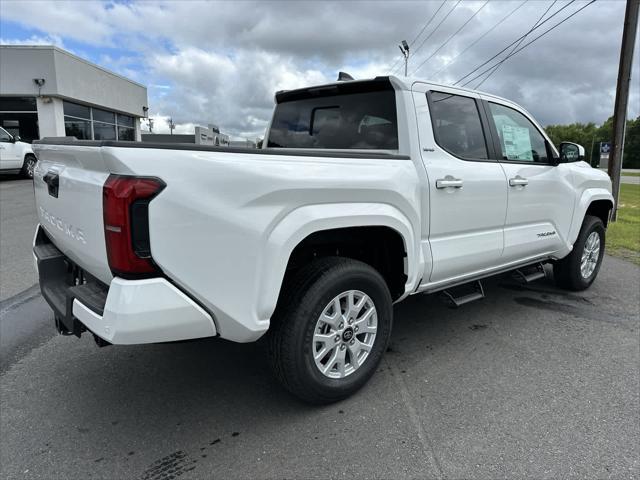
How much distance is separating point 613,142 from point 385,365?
1076cm

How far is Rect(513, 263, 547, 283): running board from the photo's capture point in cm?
447

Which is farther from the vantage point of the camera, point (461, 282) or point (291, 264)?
point (461, 282)

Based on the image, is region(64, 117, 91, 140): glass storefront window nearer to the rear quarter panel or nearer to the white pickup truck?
the white pickup truck

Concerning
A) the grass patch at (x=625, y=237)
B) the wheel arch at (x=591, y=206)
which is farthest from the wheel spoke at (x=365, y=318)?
the grass patch at (x=625, y=237)

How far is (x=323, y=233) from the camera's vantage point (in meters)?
2.70

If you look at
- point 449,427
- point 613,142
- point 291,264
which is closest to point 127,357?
point 291,264

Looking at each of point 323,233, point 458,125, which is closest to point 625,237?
point 458,125

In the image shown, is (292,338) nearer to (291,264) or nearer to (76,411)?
(291,264)

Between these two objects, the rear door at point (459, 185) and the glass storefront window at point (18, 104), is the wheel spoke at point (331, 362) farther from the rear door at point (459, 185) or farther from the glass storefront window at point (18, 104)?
the glass storefront window at point (18, 104)

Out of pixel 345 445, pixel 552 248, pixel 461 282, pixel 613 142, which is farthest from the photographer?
pixel 613 142

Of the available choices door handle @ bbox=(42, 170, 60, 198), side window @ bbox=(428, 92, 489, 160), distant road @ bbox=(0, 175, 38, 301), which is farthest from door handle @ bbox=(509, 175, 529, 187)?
distant road @ bbox=(0, 175, 38, 301)

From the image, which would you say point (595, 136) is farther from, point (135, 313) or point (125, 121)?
point (135, 313)

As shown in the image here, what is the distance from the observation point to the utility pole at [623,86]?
34.6ft

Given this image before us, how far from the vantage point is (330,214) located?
2543mm
